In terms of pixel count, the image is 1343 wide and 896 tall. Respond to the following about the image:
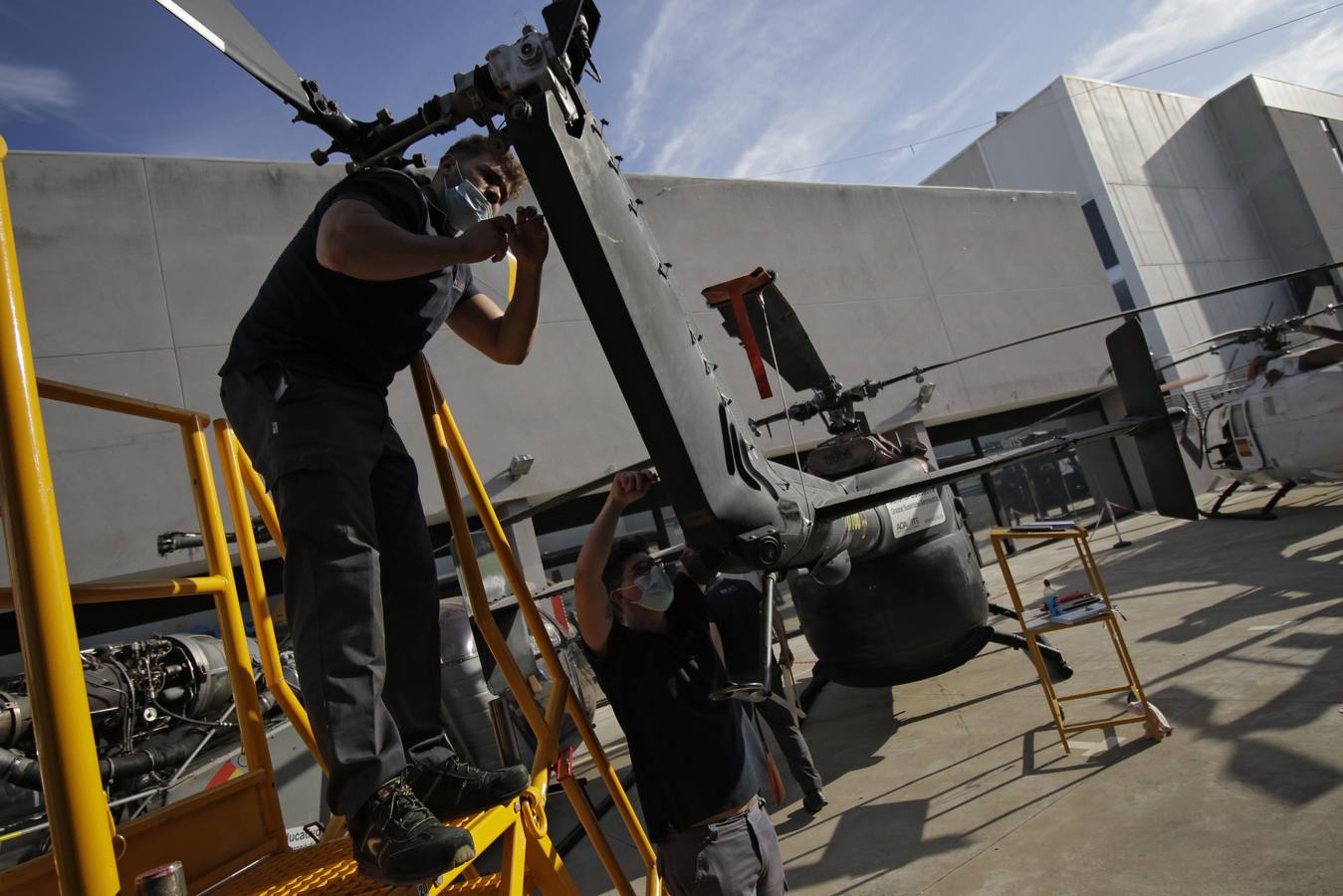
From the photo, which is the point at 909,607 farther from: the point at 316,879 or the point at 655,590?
the point at 316,879

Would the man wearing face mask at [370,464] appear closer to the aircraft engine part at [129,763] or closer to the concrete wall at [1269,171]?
the aircraft engine part at [129,763]

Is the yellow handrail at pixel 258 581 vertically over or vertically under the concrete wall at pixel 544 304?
under

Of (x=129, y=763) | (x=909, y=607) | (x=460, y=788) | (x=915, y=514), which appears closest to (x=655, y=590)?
(x=460, y=788)

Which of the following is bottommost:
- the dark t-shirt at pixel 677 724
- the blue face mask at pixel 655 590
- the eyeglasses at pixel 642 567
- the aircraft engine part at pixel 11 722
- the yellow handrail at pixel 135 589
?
the dark t-shirt at pixel 677 724

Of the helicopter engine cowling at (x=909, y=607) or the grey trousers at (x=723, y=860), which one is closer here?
the grey trousers at (x=723, y=860)

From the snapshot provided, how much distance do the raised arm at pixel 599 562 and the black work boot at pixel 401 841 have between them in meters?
1.16

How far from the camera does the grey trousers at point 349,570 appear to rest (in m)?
1.62

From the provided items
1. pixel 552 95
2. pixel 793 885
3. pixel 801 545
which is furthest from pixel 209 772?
pixel 552 95

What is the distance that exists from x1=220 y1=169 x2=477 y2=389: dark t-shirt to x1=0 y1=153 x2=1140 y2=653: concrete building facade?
1.18m

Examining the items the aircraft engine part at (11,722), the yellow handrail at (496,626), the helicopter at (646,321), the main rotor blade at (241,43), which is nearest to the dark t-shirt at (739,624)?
the helicopter at (646,321)

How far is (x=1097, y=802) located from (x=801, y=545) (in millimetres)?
2423

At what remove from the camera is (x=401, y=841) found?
1.50m

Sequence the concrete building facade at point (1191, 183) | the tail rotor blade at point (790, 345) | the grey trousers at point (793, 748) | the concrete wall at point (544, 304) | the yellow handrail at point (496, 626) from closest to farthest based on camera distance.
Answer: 1. the yellow handrail at point (496, 626)
2. the tail rotor blade at point (790, 345)
3. the grey trousers at point (793, 748)
4. the concrete wall at point (544, 304)
5. the concrete building facade at point (1191, 183)

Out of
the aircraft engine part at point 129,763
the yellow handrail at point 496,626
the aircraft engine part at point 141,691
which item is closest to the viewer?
the yellow handrail at point 496,626
